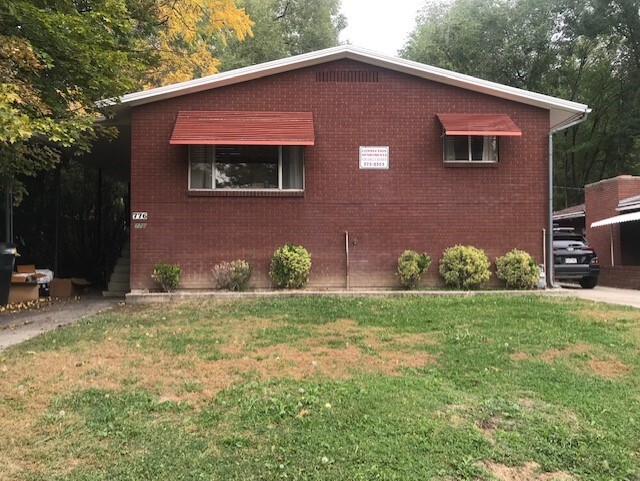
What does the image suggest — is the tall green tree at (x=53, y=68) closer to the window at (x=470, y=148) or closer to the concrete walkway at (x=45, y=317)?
the concrete walkway at (x=45, y=317)

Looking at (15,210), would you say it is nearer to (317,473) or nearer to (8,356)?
Result: (8,356)

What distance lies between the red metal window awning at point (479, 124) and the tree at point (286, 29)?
17.4 m

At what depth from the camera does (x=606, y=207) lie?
1770 cm

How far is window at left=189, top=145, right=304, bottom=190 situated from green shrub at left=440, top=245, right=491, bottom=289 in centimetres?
352

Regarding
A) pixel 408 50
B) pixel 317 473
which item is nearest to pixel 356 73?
pixel 317 473

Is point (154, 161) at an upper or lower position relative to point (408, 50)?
lower

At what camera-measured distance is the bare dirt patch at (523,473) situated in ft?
10.9

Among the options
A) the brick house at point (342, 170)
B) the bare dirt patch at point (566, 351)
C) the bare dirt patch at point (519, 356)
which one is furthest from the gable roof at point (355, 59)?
the bare dirt patch at point (519, 356)

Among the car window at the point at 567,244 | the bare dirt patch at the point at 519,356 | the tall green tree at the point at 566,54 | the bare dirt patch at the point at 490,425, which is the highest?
the tall green tree at the point at 566,54

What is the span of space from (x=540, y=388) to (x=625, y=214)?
14.0 meters

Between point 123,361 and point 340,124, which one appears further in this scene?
point 340,124

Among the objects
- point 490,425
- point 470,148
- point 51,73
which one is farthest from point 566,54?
point 490,425

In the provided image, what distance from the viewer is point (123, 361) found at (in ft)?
18.6

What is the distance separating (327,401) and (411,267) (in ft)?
22.0
